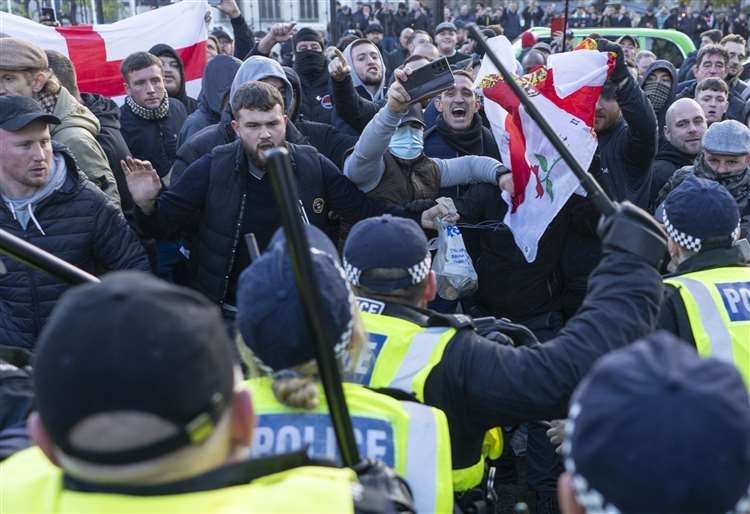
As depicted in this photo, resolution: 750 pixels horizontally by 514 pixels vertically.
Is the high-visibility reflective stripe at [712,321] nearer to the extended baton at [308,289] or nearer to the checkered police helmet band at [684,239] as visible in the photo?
the checkered police helmet band at [684,239]

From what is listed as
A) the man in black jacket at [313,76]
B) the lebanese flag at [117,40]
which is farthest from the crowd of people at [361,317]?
the lebanese flag at [117,40]

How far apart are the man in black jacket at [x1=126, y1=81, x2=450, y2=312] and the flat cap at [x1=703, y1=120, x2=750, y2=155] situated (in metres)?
1.48

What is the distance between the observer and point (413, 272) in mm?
2371

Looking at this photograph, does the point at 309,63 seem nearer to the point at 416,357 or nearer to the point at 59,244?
the point at 59,244

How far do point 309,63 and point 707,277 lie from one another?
4.48m

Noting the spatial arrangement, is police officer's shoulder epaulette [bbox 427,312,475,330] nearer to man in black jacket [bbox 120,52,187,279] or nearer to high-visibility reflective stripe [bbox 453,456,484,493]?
high-visibility reflective stripe [bbox 453,456,484,493]

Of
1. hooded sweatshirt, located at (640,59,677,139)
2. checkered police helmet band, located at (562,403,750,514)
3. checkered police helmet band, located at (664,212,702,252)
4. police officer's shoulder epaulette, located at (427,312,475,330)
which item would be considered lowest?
hooded sweatshirt, located at (640,59,677,139)

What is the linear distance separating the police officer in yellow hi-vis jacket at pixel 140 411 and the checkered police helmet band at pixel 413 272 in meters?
1.12

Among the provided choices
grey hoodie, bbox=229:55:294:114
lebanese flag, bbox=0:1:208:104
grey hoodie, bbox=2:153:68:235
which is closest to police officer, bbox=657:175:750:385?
grey hoodie, bbox=2:153:68:235

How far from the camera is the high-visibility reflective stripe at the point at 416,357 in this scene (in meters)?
2.12

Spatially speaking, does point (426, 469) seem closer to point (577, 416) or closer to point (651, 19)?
point (577, 416)

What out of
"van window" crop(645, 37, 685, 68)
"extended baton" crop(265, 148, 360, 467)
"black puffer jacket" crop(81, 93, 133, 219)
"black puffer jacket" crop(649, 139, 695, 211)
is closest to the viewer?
"extended baton" crop(265, 148, 360, 467)

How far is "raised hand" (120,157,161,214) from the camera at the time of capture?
357 centimetres

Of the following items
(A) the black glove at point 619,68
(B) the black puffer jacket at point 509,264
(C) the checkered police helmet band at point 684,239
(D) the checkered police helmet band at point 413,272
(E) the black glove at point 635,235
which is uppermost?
(A) the black glove at point 619,68
